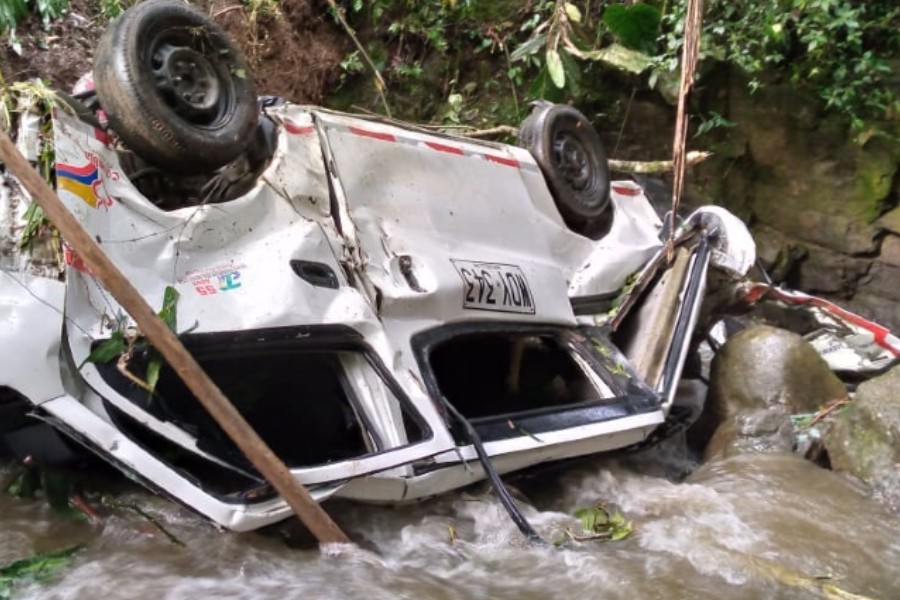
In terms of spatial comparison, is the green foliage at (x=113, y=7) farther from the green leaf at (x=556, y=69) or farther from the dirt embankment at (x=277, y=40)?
the green leaf at (x=556, y=69)

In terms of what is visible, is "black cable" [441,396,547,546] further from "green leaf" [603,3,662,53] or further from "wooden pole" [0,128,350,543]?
"green leaf" [603,3,662,53]

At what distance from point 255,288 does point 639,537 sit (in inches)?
62.9

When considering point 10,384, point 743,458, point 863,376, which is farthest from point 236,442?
point 863,376

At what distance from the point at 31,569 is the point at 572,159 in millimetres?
3318

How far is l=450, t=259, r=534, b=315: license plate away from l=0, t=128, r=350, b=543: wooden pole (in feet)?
4.18

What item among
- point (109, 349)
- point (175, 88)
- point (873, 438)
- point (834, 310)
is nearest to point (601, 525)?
point (873, 438)

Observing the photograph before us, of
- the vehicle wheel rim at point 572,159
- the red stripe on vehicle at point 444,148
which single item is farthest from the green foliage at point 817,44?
the red stripe on vehicle at point 444,148

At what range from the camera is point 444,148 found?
387 centimetres

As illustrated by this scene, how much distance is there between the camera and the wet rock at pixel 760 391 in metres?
4.25

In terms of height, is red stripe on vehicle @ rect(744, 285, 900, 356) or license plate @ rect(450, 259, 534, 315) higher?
license plate @ rect(450, 259, 534, 315)

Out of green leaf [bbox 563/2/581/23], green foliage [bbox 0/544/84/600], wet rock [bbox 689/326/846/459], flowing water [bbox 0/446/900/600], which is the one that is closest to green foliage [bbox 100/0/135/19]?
green leaf [bbox 563/2/581/23]

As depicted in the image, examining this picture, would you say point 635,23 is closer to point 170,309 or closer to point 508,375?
point 508,375

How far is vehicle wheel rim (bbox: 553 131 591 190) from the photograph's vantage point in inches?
182

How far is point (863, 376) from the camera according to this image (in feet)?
16.4
